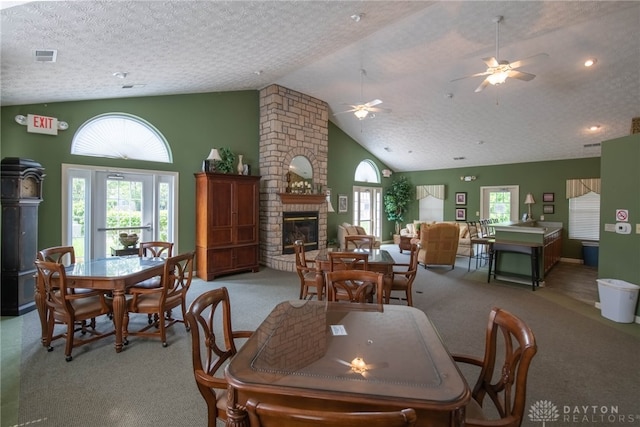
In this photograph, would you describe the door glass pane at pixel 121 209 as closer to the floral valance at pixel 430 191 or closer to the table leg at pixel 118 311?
the table leg at pixel 118 311

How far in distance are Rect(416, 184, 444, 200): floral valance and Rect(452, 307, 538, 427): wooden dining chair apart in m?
9.80

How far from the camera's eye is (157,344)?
311 centimetres

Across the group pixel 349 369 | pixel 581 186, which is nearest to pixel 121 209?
pixel 349 369

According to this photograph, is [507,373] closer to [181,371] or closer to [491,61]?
[181,371]

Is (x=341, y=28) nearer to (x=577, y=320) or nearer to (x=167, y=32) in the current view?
(x=167, y=32)

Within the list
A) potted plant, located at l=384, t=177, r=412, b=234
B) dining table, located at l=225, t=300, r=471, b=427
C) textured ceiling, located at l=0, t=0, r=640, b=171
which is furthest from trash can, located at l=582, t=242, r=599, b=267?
dining table, located at l=225, t=300, r=471, b=427

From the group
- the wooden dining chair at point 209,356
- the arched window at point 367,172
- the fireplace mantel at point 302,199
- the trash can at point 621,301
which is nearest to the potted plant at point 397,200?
the arched window at point 367,172

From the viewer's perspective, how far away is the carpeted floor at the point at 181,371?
83.1 inches

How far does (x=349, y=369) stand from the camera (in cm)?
124

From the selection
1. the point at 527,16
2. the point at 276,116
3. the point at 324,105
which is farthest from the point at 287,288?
the point at 527,16

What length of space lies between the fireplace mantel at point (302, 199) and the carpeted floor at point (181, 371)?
2822 millimetres

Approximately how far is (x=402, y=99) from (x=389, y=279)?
4733 millimetres

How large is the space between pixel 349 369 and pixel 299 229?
5.97 meters

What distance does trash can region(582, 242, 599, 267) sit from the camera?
765 centimetres
